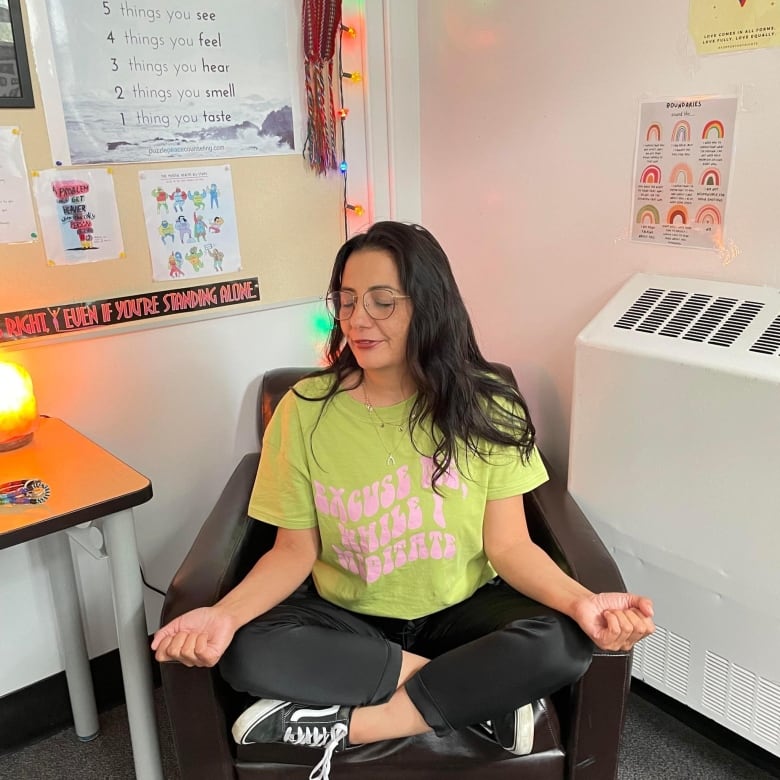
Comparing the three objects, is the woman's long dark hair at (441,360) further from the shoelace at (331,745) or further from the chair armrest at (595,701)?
the shoelace at (331,745)

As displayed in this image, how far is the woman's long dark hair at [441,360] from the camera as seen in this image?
51.2 inches

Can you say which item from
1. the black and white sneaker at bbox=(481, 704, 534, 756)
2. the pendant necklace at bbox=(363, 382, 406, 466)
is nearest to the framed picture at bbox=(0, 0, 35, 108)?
the pendant necklace at bbox=(363, 382, 406, 466)

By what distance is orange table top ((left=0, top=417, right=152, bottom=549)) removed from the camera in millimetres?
1163

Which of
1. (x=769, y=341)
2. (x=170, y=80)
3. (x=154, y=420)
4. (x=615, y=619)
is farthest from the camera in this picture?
(x=154, y=420)

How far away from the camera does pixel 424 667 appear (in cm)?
122

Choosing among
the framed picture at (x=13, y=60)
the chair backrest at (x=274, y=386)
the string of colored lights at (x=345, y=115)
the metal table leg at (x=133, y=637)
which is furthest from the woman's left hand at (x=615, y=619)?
the framed picture at (x=13, y=60)

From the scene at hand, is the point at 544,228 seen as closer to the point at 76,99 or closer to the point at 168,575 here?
the point at 76,99

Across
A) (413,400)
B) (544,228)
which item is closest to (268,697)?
(413,400)

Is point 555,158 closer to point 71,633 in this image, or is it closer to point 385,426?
point 385,426

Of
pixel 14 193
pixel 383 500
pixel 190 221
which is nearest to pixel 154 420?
pixel 190 221

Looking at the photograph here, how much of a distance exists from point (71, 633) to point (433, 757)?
916 millimetres

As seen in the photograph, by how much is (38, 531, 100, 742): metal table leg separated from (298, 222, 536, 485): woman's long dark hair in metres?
0.72

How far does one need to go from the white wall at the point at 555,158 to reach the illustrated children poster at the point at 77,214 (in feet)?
2.78

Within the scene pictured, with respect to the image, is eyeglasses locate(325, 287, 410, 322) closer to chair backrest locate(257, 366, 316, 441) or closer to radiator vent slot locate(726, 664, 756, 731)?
chair backrest locate(257, 366, 316, 441)
